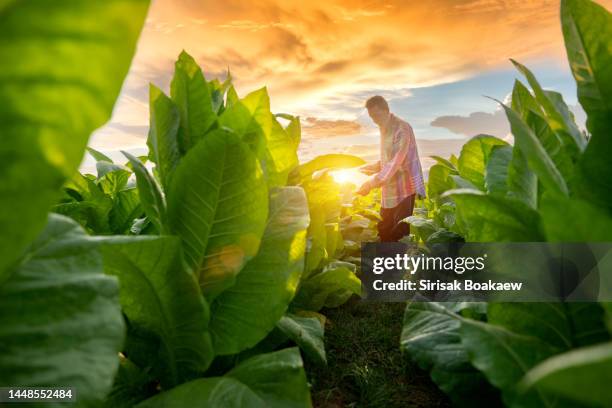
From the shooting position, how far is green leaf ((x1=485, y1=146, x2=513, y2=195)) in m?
1.36

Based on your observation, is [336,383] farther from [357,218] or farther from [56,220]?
[357,218]

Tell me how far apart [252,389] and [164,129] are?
873mm

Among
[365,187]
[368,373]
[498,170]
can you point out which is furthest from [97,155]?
[365,187]

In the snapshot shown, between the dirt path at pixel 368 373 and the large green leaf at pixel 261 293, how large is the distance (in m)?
0.67

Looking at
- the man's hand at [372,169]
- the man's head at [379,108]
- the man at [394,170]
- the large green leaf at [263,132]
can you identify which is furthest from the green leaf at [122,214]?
the man's hand at [372,169]

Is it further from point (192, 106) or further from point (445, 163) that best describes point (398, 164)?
point (192, 106)

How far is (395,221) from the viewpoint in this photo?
636 centimetres

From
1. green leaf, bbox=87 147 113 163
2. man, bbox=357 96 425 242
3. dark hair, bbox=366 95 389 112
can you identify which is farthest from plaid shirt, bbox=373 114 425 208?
green leaf, bbox=87 147 113 163

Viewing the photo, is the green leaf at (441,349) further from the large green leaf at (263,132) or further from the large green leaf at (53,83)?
the large green leaf at (53,83)

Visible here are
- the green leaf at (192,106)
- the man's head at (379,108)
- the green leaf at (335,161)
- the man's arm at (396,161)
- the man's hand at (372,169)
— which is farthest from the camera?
the man's hand at (372,169)

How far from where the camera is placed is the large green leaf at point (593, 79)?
0.96m

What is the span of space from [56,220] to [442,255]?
206cm

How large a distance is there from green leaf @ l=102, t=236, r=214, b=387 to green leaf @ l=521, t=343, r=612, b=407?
0.88 meters

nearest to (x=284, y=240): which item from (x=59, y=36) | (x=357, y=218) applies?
(x=59, y=36)
